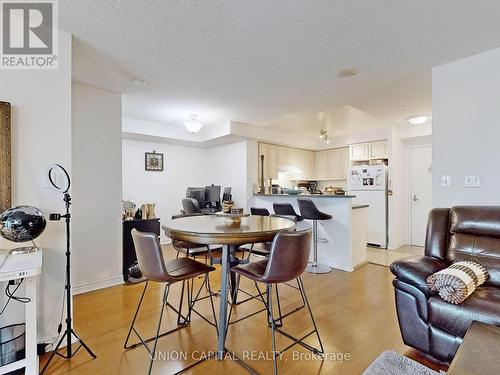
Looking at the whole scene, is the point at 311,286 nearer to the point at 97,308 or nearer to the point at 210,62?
the point at 97,308

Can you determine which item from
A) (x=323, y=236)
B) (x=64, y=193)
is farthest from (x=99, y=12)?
(x=323, y=236)

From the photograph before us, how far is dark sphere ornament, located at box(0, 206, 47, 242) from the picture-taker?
5.14ft

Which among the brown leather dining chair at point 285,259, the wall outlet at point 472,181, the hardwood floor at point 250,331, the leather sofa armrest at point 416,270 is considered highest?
the wall outlet at point 472,181

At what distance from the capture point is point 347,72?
9.26 feet

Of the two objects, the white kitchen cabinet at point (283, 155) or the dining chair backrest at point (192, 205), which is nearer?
the dining chair backrest at point (192, 205)

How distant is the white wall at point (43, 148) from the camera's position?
1.83 metres

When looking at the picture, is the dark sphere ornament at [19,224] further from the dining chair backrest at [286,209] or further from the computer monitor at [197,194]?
the computer monitor at [197,194]

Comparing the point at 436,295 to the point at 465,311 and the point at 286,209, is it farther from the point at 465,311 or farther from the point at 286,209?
the point at 286,209

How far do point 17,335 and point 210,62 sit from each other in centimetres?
269

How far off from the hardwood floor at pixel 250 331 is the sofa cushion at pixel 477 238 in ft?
2.70

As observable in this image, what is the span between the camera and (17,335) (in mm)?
1679

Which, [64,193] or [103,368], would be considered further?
[64,193]

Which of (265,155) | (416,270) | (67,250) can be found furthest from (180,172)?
(416,270)

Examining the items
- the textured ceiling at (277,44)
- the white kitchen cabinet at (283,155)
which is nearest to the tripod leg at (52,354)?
the textured ceiling at (277,44)
